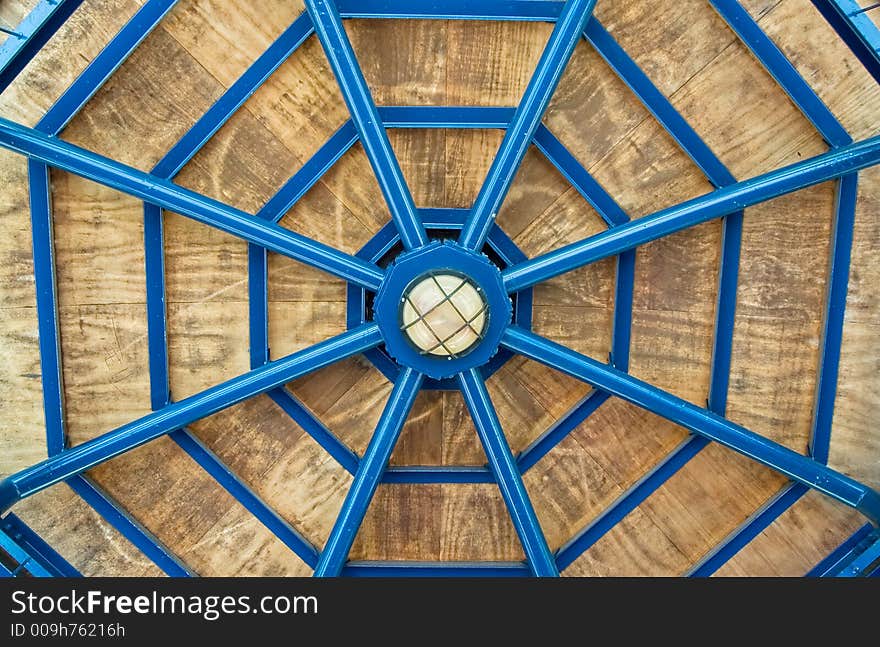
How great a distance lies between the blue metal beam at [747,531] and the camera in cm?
1109

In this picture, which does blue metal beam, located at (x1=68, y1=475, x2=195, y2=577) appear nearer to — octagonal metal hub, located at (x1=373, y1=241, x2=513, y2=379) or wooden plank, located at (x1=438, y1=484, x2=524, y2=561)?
wooden plank, located at (x1=438, y1=484, x2=524, y2=561)

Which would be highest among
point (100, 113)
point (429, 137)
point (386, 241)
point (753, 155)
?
point (100, 113)

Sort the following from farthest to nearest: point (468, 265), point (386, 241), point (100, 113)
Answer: point (386, 241) < point (100, 113) < point (468, 265)

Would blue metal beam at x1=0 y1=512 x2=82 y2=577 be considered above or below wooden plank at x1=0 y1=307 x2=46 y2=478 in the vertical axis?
below

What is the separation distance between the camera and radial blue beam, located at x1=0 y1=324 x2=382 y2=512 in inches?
383

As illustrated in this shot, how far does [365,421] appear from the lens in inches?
455

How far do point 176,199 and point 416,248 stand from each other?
386 centimetres

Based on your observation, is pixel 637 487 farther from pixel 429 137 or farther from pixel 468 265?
pixel 429 137

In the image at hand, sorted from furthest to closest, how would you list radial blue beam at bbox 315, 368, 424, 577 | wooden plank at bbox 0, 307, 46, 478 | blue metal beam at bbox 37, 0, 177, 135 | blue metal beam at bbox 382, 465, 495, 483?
blue metal beam at bbox 382, 465, 495, 483, wooden plank at bbox 0, 307, 46, 478, blue metal beam at bbox 37, 0, 177, 135, radial blue beam at bbox 315, 368, 424, 577

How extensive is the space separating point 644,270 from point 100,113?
10017mm

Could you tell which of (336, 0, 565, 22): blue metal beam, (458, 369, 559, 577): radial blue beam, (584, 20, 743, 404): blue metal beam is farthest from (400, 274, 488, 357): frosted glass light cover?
(336, 0, 565, 22): blue metal beam

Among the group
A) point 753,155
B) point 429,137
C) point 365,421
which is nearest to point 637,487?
point 365,421

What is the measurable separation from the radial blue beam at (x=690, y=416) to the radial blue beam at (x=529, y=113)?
1.88 metres

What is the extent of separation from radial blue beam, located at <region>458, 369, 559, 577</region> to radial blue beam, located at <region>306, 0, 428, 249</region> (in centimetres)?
255
